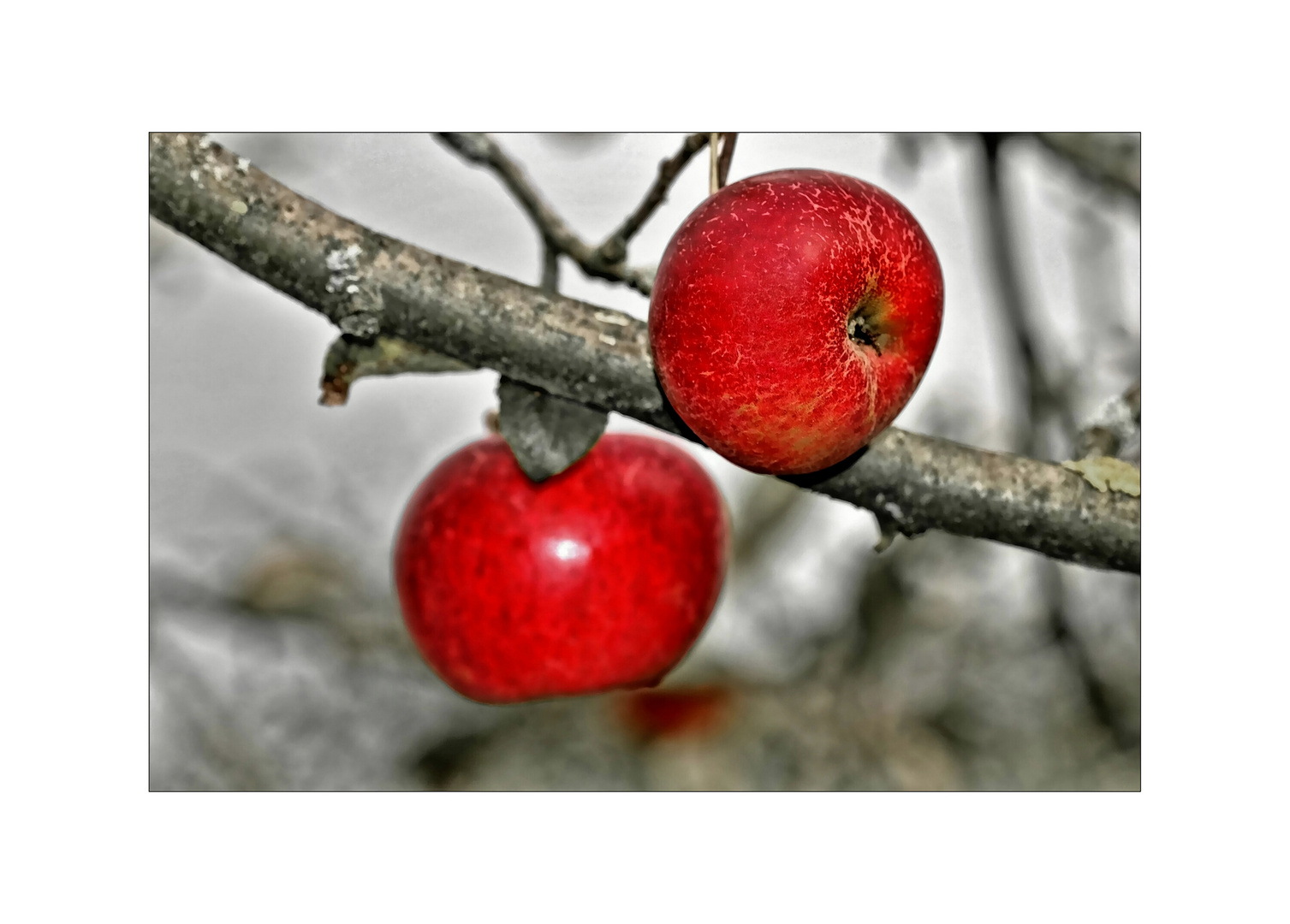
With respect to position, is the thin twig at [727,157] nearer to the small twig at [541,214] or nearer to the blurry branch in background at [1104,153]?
the small twig at [541,214]

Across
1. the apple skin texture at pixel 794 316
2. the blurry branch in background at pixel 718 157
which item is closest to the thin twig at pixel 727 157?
the blurry branch in background at pixel 718 157

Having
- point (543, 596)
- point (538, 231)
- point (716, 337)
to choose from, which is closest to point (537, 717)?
point (543, 596)

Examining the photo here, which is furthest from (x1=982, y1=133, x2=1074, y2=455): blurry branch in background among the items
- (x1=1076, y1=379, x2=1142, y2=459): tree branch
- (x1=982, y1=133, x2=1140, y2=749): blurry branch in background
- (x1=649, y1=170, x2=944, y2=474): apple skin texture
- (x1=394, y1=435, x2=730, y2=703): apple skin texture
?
(x1=649, y1=170, x2=944, y2=474): apple skin texture

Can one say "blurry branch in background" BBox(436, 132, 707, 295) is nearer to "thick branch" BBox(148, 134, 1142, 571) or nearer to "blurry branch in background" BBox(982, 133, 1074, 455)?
"thick branch" BBox(148, 134, 1142, 571)

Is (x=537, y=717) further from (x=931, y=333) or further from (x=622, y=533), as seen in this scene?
(x=931, y=333)

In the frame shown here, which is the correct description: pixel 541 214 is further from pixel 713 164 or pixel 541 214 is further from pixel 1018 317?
pixel 1018 317
